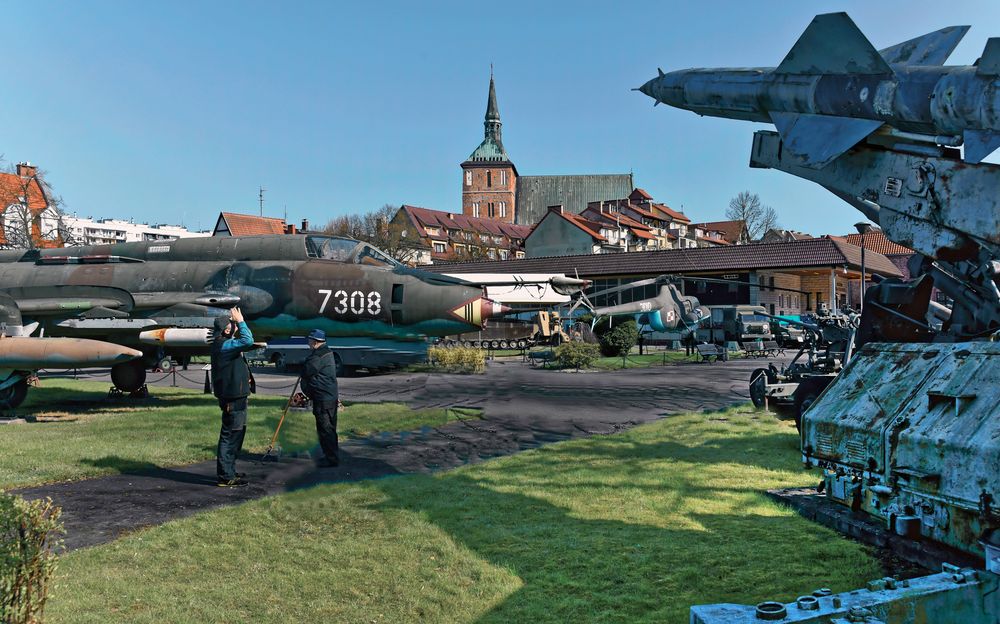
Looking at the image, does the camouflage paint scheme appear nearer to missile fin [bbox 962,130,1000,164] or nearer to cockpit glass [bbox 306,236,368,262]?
cockpit glass [bbox 306,236,368,262]

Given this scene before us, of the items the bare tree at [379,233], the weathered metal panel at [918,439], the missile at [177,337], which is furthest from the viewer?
the bare tree at [379,233]

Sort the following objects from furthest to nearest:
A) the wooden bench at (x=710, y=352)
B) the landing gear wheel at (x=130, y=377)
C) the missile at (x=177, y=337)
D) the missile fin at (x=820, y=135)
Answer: the wooden bench at (x=710, y=352)
the landing gear wheel at (x=130, y=377)
the missile at (x=177, y=337)
the missile fin at (x=820, y=135)

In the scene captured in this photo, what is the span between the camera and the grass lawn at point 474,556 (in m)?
4.73

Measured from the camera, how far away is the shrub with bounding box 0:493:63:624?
345cm

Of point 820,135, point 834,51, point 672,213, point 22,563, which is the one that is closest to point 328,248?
point 820,135

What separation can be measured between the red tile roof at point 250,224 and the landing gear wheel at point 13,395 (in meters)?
57.2

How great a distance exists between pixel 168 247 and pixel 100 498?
28.6 feet

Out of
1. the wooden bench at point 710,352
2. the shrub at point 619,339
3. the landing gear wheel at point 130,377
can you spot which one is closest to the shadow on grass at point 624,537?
the landing gear wheel at point 130,377

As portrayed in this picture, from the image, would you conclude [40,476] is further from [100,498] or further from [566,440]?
[566,440]

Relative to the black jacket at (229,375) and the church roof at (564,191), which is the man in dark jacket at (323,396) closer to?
the black jacket at (229,375)

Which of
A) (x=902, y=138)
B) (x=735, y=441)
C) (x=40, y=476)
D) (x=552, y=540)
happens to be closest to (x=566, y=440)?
(x=735, y=441)

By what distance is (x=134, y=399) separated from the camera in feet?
50.3

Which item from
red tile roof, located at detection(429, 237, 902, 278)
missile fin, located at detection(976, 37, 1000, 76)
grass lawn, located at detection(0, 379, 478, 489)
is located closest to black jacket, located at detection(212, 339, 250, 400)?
grass lawn, located at detection(0, 379, 478, 489)

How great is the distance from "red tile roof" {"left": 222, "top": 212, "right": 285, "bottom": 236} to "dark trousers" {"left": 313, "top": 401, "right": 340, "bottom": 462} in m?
62.6
